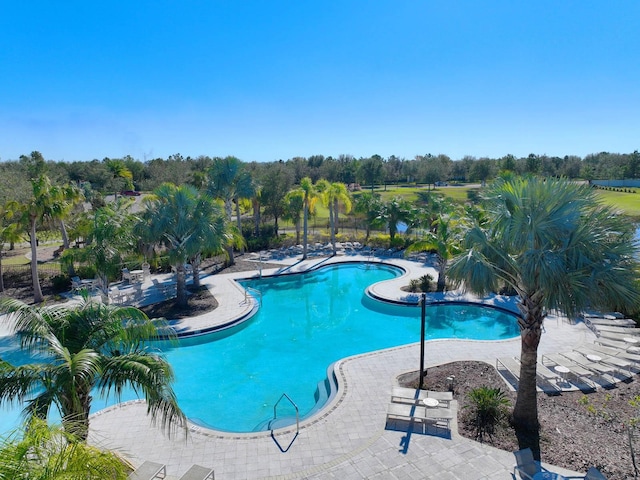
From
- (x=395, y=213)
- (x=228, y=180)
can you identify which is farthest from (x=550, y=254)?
(x=395, y=213)

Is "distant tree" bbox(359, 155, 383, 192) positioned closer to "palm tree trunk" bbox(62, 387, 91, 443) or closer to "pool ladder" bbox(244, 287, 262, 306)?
"pool ladder" bbox(244, 287, 262, 306)

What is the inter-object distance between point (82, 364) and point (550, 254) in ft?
27.6

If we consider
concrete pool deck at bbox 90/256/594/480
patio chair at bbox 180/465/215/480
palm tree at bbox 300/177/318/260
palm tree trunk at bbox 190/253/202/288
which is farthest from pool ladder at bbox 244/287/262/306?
patio chair at bbox 180/465/215/480

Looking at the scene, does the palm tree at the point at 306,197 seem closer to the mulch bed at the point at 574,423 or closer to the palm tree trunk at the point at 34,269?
the palm tree trunk at the point at 34,269

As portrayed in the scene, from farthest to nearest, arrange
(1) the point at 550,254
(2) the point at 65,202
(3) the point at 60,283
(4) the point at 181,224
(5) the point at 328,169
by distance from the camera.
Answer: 1. (5) the point at 328,169
2. (3) the point at 60,283
3. (2) the point at 65,202
4. (4) the point at 181,224
5. (1) the point at 550,254

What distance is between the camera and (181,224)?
722 inches

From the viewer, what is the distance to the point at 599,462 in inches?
328

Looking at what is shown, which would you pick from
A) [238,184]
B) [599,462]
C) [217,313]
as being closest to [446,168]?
[238,184]

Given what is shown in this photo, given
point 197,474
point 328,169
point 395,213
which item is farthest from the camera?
point 328,169

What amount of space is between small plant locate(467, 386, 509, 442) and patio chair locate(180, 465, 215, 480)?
6.09 meters

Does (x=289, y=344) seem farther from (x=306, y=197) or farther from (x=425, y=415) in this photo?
(x=306, y=197)

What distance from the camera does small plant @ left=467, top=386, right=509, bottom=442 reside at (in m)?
9.52

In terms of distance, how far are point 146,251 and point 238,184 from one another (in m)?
9.40

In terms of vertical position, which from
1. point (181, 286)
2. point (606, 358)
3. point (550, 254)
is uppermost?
point (550, 254)
